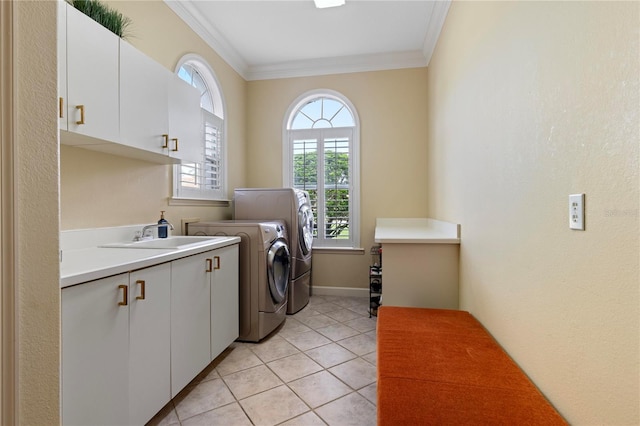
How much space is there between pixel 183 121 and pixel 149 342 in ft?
4.94

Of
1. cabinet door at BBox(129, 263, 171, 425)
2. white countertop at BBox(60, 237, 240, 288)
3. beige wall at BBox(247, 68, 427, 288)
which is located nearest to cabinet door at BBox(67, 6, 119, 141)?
white countertop at BBox(60, 237, 240, 288)

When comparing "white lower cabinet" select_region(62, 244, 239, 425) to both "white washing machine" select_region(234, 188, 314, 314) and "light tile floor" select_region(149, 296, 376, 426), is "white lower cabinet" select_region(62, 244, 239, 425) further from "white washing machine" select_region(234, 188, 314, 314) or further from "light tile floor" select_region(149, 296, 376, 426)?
"white washing machine" select_region(234, 188, 314, 314)

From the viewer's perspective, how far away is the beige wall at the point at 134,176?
1731 millimetres

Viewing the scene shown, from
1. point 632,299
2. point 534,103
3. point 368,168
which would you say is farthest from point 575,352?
point 368,168

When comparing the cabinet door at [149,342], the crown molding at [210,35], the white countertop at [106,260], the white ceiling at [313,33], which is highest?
the white ceiling at [313,33]

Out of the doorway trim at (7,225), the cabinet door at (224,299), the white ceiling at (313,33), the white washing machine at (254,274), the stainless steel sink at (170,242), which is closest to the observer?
the doorway trim at (7,225)

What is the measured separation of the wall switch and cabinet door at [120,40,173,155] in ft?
6.56

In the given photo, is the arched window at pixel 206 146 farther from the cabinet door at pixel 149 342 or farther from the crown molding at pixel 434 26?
the crown molding at pixel 434 26

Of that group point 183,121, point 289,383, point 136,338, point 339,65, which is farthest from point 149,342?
point 339,65

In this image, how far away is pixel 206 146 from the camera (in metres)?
3.16

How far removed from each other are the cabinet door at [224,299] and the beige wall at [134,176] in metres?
0.64

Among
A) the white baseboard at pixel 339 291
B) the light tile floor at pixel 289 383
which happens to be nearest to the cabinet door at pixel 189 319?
the light tile floor at pixel 289 383

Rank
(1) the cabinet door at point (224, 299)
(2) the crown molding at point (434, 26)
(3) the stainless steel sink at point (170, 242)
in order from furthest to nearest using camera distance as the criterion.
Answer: (2) the crown molding at point (434, 26), (1) the cabinet door at point (224, 299), (3) the stainless steel sink at point (170, 242)

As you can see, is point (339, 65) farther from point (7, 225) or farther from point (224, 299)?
point (7, 225)
